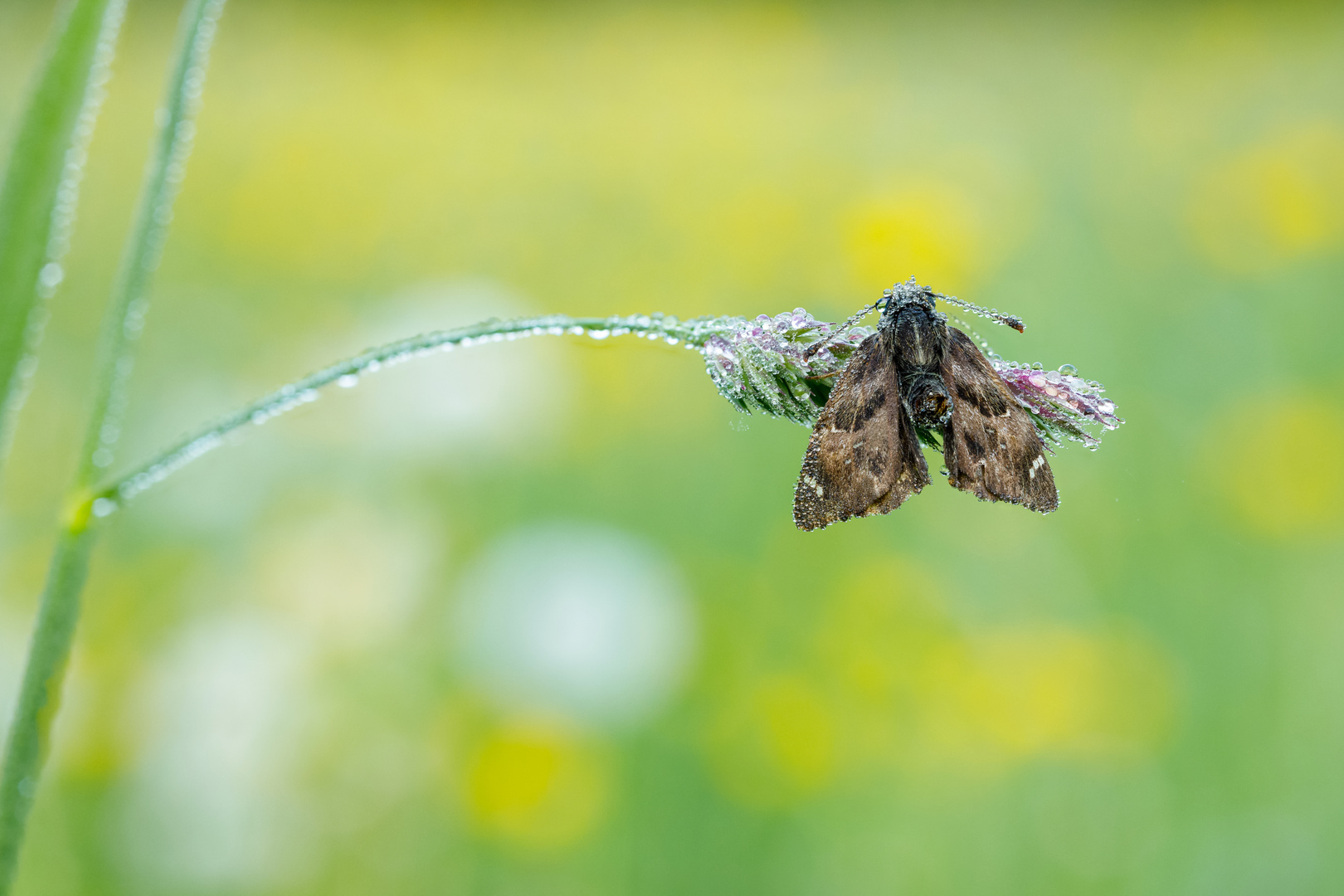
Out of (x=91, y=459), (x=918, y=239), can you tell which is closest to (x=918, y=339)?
(x=91, y=459)

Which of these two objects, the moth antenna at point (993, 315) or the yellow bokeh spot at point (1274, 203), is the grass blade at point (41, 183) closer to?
the moth antenna at point (993, 315)

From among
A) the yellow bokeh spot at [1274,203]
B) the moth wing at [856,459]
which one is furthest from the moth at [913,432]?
the yellow bokeh spot at [1274,203]

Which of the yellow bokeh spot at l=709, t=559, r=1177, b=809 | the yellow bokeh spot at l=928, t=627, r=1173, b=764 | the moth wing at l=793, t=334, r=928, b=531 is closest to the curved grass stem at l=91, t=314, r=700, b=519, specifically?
the moth wing at l=793, t=334, r=928, b=531

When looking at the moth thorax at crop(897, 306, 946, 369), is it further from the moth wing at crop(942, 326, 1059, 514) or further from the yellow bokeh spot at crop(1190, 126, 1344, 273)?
the yellow bokeh spot at crop(1190, 126, 1344, 273)

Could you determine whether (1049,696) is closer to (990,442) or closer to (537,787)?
(537,787)

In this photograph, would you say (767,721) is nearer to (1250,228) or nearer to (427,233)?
(427,233)

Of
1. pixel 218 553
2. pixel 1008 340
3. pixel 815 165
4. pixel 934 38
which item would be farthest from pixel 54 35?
pixel 934 38
